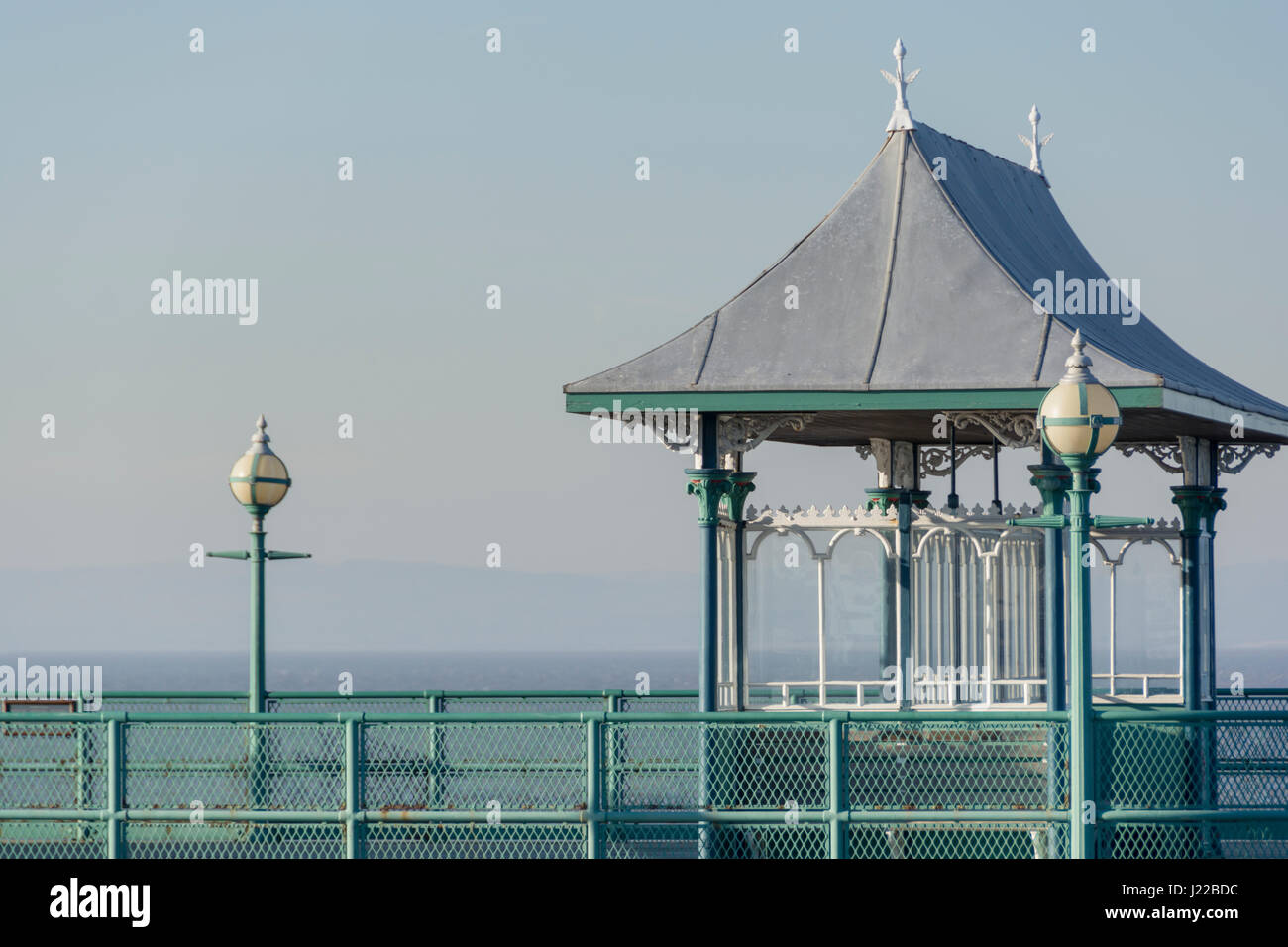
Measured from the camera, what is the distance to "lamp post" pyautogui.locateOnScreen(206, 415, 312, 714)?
736 inches

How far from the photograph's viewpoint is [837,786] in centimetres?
1461

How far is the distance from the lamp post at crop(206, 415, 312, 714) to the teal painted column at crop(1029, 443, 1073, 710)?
22.3 ft

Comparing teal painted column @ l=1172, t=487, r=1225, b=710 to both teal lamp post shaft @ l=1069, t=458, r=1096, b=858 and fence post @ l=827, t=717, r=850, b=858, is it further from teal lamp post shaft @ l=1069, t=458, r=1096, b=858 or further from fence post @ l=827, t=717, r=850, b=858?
fence post @ l=827, t=717, r=850, b=858

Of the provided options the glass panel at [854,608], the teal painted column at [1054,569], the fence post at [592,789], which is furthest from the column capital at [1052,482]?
the fence post at [592,789]

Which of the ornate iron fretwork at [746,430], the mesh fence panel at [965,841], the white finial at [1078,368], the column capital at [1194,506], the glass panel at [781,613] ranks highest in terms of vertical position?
the white finial at [1078,368]

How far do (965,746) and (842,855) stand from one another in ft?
9.16

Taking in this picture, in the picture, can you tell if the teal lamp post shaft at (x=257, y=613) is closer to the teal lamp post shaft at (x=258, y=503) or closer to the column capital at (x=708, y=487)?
the teal lamp post shaft at (x=258, y=503)

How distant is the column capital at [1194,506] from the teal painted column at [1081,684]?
518cm

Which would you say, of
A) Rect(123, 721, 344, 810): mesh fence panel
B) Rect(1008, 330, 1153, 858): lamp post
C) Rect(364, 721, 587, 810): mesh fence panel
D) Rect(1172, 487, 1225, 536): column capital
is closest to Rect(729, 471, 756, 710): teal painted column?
Rect(364, 721, 587, 810): mesh fence panel

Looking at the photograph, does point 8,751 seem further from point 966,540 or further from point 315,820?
point 966,540

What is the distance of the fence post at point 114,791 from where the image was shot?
1495cm

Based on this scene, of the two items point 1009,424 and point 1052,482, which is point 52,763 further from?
point 1052,482

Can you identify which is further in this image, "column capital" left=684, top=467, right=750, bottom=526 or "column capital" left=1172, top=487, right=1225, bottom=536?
"column capital" left=1172, top=487, right=1225, bottom=536
